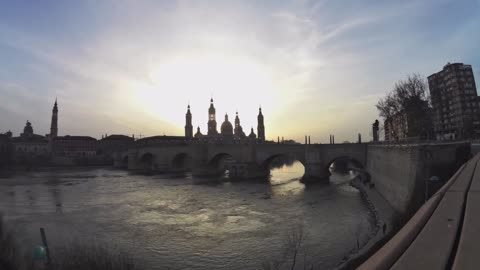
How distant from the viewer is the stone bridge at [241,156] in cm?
4422

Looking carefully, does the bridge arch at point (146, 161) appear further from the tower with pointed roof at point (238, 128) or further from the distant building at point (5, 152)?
the tower with pointed roof at point (238, 128)

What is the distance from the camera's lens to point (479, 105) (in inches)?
2657

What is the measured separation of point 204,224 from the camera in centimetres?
2048

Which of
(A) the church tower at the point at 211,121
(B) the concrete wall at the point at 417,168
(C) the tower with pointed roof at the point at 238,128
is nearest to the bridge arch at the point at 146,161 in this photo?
(A) the church tower at the point at 211,121

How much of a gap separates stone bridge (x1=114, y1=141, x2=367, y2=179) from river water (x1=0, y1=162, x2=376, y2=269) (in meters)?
10.9

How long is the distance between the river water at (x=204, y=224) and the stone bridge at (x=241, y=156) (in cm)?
1091

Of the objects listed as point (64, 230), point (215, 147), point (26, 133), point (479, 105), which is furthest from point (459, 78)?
point (26, 133)

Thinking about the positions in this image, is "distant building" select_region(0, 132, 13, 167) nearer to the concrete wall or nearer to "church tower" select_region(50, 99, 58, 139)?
"church tower" select_region(50, 99, 58, 139)

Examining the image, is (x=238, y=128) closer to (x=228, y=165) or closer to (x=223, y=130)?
(x=223, y=130)

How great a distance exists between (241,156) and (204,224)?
37140 millimetres

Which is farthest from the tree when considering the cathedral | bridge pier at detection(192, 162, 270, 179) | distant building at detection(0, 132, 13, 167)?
distant building at detection(0, 132, 13, 167)

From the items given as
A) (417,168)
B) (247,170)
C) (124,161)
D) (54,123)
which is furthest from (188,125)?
(417,168)

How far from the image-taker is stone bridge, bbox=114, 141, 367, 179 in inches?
1741

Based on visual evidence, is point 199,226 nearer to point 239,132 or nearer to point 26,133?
point 239,132
